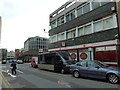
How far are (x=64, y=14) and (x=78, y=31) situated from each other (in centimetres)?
564

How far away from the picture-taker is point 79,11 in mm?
21172

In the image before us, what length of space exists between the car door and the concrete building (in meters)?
5.84

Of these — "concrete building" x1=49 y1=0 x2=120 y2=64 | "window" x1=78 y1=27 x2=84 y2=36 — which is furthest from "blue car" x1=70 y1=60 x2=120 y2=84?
"window" x1=78 y1=27 x2=84 y2=36

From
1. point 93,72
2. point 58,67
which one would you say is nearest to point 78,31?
point 58,67

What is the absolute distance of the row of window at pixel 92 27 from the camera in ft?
51.1

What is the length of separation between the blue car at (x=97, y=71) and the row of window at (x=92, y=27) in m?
7.13

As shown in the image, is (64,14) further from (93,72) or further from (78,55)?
(93,72)

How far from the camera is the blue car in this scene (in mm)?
8469

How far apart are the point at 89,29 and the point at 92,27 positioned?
88 centimetres

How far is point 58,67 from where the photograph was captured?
1459 cm

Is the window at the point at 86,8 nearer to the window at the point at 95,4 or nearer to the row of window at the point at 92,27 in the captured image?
the window at the point at 95,4

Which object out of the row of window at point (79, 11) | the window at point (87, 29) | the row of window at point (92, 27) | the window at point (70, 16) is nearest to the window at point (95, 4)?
the row of window at point (79, 11)

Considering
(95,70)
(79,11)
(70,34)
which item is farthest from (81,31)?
(95,70)

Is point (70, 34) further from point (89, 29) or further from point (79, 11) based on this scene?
point (89, 29)
